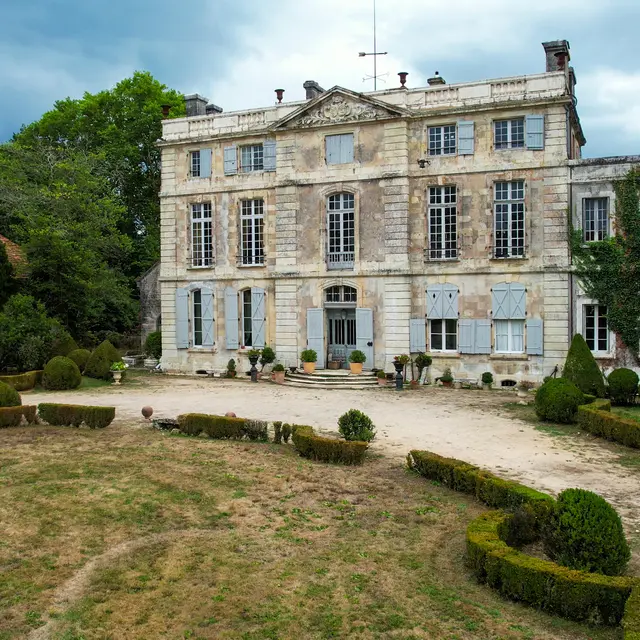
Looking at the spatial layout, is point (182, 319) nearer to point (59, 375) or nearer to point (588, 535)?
point (59, 375)

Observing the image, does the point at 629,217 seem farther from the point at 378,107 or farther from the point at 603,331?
the point at 378,107

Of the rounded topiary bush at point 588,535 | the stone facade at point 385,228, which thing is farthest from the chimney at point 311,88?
the rounded topiary bush at point 588,535

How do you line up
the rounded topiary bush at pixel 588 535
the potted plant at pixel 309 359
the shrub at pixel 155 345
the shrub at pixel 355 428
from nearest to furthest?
1. the rounded topiary bush at pixel 588 535
2. the shrub at pixel 355 428
3. the potted plant at pixel 309 359
4. the shrub at pixel 155 345

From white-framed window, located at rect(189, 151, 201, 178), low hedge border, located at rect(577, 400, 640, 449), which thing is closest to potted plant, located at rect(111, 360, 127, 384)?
white-framed window, located at rect(189, 151, 201, 178)

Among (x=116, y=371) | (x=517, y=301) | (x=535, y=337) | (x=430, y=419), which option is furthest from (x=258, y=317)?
(x=430, y=419)

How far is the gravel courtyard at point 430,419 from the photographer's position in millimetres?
13461

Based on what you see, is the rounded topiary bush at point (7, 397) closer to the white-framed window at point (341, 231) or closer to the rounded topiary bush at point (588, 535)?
the white-framed window at point (341, 231)

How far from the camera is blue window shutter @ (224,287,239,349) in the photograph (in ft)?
95.1

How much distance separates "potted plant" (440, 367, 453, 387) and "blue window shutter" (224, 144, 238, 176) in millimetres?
11935

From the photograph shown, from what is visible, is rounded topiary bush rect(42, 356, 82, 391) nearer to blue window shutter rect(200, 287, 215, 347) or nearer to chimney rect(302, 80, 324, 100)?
blue window shutter rect(200, 287, 215, 347)

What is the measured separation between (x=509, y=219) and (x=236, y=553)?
18812 mm

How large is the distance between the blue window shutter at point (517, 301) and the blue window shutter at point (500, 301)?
0.45ft

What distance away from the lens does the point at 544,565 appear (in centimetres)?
815

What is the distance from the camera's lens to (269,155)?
2850cm
